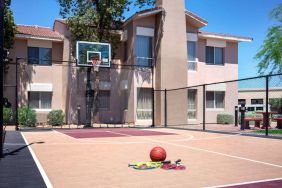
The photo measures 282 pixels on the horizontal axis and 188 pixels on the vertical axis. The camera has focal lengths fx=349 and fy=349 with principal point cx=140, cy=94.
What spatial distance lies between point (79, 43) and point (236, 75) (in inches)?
590

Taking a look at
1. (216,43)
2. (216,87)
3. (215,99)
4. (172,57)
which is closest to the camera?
(172,57)

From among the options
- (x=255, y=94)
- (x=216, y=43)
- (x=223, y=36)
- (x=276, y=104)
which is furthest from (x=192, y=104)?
(x=255, y=94)

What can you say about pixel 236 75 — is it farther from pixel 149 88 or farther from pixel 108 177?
pixel 108 177

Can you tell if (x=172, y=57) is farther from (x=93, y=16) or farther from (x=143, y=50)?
(x=93, y=16)

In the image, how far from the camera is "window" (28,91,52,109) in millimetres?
26328

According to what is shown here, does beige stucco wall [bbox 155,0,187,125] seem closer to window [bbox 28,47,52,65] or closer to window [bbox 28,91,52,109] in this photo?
window [bbox 28,91,52,109]

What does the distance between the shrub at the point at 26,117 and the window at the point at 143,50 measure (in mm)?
8362

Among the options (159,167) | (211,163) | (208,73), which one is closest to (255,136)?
(211,163)

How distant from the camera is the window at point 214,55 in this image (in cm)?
2971

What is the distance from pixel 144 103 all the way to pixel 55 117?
6.56 meters

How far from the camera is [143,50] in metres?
26.2

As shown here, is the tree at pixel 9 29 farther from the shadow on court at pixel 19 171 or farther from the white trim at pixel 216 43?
the white trim at pixel 216 43

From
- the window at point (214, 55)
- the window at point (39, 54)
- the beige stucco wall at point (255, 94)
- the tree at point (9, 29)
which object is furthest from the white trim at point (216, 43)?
the beige stucco wall at point (255, 94)

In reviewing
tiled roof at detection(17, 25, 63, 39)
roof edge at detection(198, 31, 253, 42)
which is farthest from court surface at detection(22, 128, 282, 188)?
roof edge at detection(198, 31, 253, 42)
